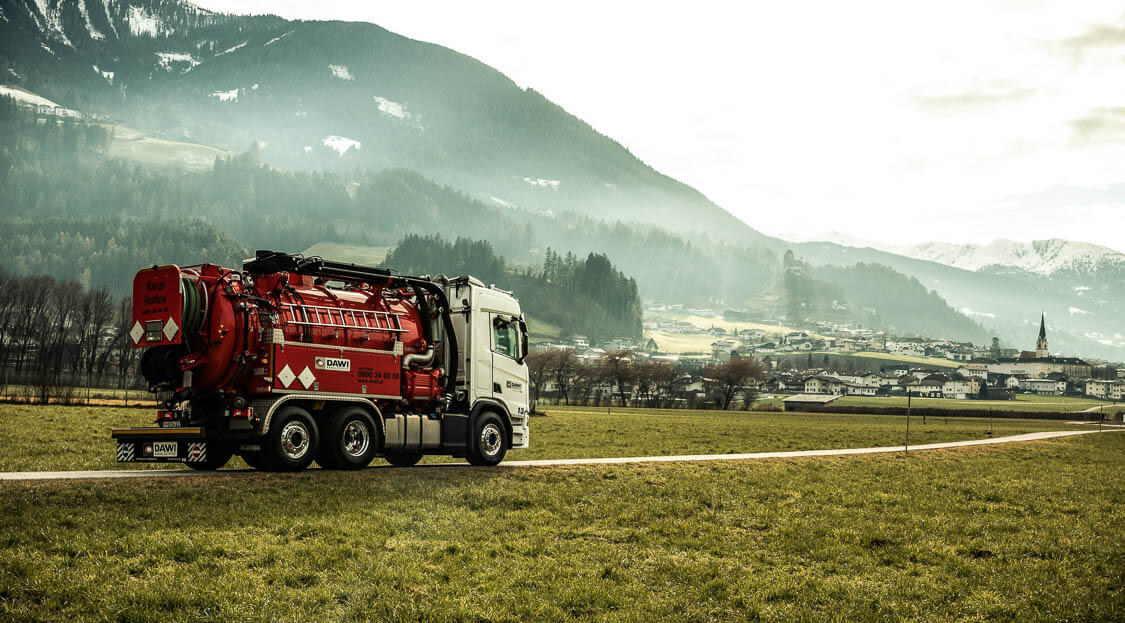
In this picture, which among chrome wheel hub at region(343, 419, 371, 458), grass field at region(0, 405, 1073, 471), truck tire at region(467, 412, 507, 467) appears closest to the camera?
chrome wheel hub at region(343, 419, 371, 458)

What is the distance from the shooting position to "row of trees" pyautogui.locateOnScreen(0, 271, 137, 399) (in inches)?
5448

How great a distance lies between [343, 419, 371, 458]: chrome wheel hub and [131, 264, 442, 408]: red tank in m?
0.86

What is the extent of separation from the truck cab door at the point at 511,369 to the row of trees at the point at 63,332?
112864 millimetres

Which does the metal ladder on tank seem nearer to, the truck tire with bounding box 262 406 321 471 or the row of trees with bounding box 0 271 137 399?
the truck tire with bounding box 262 406 321 471

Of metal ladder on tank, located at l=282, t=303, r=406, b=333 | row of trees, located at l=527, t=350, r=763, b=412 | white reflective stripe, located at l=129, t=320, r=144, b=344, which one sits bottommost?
row of trees, located at l=527, t=350, r=763, b=412

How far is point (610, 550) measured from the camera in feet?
51.8

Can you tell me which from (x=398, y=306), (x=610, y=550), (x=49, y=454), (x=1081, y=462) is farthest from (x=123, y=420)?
(x=1081, y=462)

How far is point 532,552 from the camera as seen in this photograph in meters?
15.4

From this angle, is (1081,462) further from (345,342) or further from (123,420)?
(123,420)

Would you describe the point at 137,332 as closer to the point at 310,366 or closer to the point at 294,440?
the point at 310,366

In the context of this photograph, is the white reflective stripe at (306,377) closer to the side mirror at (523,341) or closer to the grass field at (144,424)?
the grass field at (144,424)

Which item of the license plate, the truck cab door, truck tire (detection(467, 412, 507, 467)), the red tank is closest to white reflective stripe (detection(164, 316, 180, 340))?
the red tank

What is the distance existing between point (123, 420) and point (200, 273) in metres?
29.6

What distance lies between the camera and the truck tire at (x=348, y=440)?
22.7 m
